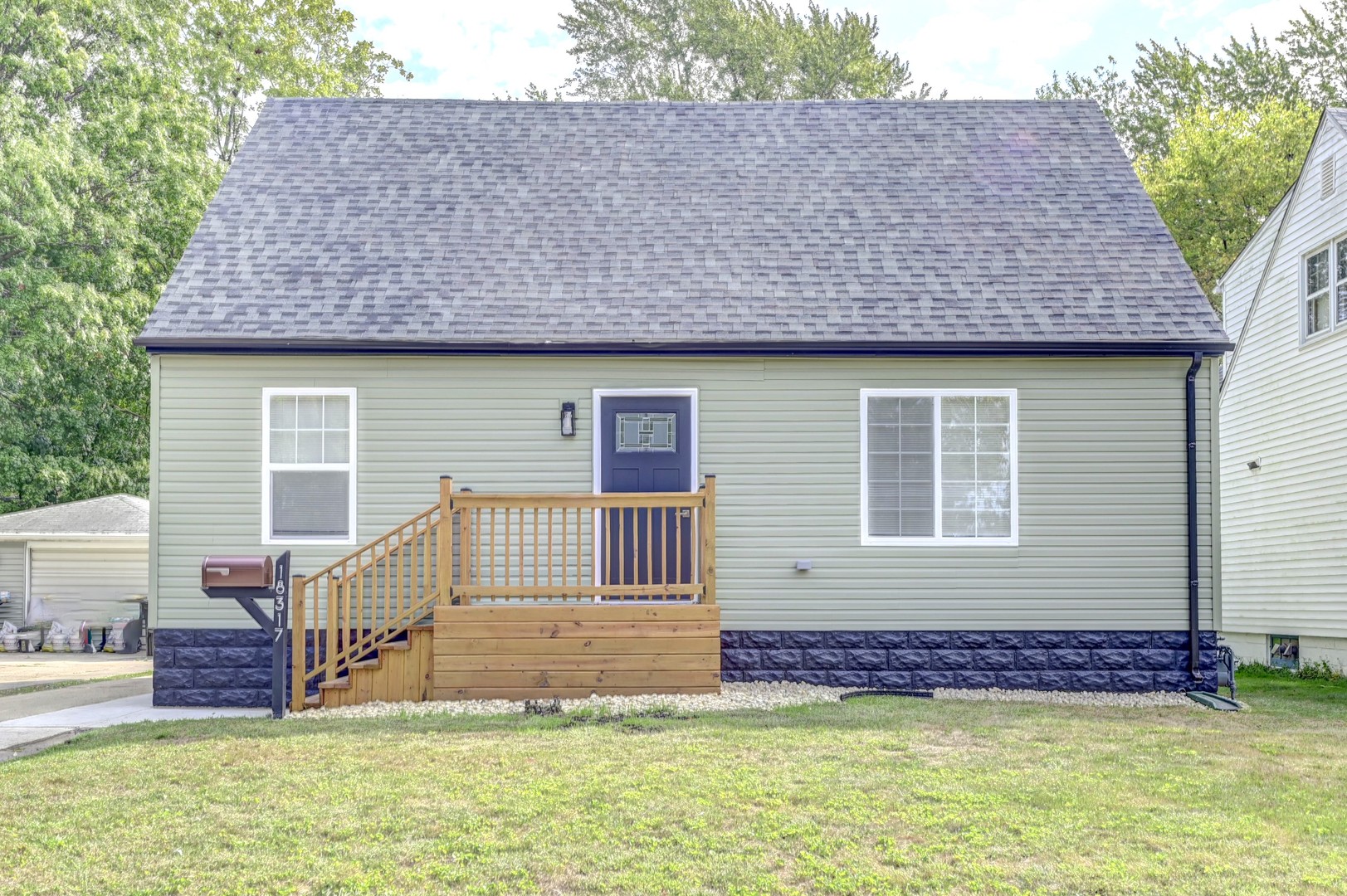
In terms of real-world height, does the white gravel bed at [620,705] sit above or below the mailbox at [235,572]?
below

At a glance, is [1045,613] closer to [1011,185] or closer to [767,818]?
[1011,185]

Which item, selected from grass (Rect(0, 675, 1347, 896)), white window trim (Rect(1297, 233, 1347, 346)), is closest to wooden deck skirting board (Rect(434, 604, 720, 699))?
grass (Rect(0, 675, 1347, 896))

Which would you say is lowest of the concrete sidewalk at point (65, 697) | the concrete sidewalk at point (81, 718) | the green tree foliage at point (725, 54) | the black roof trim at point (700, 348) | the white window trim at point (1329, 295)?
the concrete sidewalk at point (65, 697)

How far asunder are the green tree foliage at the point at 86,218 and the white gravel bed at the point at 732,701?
12.5 m

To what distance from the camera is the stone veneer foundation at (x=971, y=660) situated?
9.27 m

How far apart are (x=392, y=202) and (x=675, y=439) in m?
3.55

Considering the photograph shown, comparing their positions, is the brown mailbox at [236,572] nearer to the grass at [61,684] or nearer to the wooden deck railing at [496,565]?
the wooden deck railing at [496,565]

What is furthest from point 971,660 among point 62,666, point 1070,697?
point 62,666

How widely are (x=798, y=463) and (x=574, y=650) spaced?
7.78 ft

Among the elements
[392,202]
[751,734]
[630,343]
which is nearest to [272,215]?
[392,202]

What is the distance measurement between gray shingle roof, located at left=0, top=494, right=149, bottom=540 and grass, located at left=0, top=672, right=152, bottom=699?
16.9ft

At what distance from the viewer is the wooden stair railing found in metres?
8.30

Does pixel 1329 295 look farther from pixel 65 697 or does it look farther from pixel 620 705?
pixel 65 697

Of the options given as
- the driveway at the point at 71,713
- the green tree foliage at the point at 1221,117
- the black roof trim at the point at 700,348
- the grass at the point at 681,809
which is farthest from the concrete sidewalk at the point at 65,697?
the green tree foliage at the point at 1221,117
